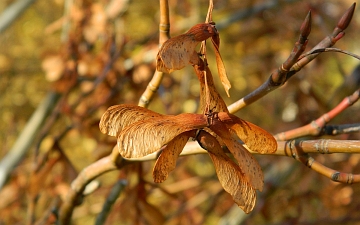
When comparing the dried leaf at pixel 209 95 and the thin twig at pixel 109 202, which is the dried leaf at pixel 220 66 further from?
the thin twig at pixel 109 202

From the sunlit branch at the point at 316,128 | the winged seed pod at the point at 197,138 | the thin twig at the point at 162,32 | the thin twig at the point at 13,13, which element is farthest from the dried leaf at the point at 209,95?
the thin twig at the point at 13,13

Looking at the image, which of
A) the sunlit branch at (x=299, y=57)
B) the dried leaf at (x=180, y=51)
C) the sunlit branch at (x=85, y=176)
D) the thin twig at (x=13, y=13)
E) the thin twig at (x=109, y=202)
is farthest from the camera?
the thin twig at (x=13, y=13)

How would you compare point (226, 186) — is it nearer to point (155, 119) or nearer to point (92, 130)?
point (155, 119)

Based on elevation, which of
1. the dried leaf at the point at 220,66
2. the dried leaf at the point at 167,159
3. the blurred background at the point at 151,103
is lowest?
the blurred background at the point at 151,103

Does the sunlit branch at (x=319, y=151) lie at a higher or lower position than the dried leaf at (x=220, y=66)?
lower

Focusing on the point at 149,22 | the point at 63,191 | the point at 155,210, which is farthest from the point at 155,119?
the point at 149,22

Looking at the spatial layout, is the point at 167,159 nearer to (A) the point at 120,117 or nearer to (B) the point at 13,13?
(A) the point at 120,117

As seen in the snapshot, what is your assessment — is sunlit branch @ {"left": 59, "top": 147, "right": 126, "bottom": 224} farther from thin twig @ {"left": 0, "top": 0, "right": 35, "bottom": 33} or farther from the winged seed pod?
thin twig @ {"left": 0, "top": 0, "right": 35, "bottom": 33}
